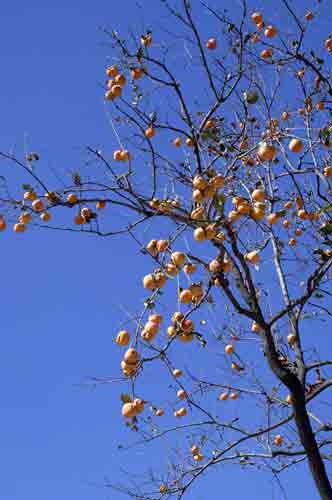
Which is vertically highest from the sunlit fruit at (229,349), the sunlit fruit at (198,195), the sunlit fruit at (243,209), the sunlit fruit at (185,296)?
the sunlit fruit at (229,349)

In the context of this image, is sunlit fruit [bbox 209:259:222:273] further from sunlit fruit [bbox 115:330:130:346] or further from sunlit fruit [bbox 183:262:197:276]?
sunlit fruit [bbox 115:330:130:346]

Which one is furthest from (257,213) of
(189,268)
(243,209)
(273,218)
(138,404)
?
(138,404)

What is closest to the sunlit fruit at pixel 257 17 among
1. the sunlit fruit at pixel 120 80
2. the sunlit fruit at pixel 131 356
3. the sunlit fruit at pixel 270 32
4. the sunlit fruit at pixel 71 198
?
the sunlit fruit at pixel 270 32

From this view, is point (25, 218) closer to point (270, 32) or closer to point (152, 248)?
point (152, 248)

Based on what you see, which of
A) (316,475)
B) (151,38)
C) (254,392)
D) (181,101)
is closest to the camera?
(316,475)

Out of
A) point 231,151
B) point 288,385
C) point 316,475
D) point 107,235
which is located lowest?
point 316,475

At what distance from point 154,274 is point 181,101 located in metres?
1.07

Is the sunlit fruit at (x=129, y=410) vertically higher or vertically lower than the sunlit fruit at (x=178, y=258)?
lower

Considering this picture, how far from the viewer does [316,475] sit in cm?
272

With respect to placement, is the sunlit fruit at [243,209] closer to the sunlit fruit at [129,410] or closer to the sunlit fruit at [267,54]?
the sunlit fruit at [129,410]

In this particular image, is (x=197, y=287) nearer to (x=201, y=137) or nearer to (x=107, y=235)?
(x=107, y=235)

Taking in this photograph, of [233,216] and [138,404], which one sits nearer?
[138,404]

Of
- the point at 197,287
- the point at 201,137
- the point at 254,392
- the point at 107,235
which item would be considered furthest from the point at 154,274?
the point at 254,392

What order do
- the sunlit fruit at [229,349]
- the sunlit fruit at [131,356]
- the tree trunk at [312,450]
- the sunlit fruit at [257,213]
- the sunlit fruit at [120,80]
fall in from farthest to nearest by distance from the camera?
the sunlit fruit at [229,349], the sunlit fruit at [120,80], the tree trunk at [312,450], the sunlit fruit at [257,213], the sunlit fruit at [131,356]
